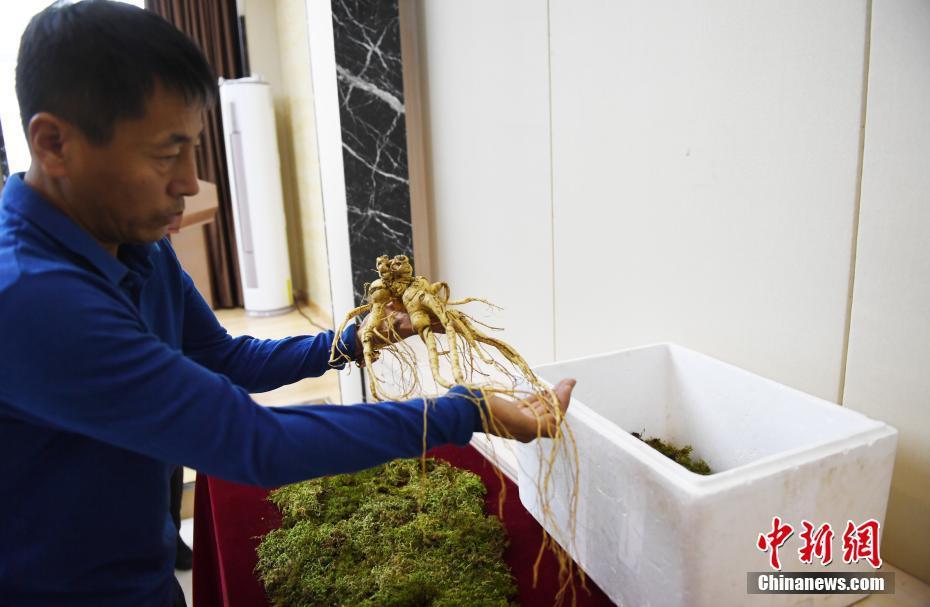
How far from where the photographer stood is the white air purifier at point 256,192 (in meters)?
4.95

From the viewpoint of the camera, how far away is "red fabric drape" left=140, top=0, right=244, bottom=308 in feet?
17.0

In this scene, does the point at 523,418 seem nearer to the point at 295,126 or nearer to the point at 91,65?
the point at 91,65

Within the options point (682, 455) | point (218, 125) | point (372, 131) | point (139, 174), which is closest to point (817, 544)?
point (682, 455)

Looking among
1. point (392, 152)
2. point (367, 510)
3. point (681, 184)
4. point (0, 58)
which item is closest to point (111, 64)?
point (367, 510)

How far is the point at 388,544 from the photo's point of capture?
111 cm

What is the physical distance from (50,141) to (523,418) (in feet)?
2.31

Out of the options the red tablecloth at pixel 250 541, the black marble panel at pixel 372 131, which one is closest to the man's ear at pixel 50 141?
the red tablecloth at pixel 250 541

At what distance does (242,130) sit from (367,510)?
4.52 meters

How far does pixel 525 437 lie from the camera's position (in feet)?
2.79

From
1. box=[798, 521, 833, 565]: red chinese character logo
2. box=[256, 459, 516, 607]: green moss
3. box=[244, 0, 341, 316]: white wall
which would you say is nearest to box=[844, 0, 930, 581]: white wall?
box=[798, 521, 833, 565]: red chinese character logo

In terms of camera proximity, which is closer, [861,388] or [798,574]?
[798,574]

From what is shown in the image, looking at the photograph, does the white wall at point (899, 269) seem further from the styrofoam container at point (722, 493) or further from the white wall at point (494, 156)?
the white wall at point (494, 156)

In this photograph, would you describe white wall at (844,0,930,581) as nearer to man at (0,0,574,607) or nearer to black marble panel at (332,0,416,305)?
man at (0,0,574,607)

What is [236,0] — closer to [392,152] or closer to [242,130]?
[242,130]
